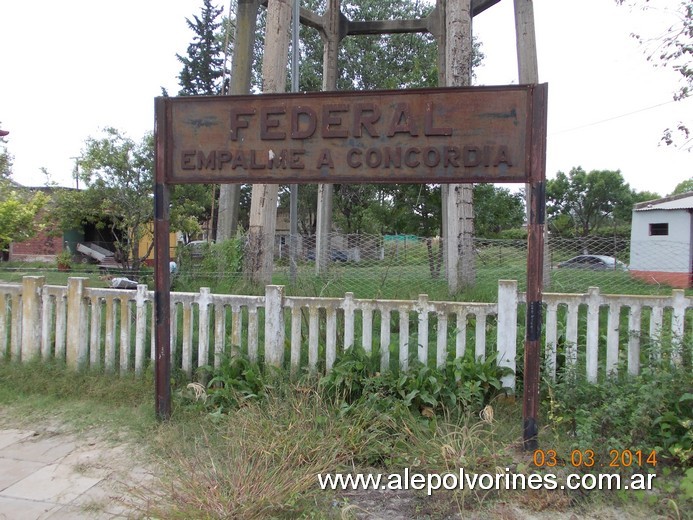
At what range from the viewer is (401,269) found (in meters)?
7.50

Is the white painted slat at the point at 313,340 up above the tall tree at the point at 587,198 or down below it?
below

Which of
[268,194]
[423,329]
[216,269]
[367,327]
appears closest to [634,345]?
[423,329]

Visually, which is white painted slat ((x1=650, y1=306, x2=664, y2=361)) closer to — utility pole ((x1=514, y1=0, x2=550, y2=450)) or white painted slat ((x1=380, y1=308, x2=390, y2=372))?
utility pole ((x1=514, y1=0, x2=550, y2=450))

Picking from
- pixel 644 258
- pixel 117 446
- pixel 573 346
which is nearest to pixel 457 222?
pixel 573 346

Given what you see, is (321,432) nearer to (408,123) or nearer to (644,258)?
(408,123)

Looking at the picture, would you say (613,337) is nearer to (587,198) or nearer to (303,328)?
(303,328)

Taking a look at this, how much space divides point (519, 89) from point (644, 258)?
11672mm

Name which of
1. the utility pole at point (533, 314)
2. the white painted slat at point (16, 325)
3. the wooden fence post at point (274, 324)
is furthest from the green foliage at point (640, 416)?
the white painted slat at point (16, 325)

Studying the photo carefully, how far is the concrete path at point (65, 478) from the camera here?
121 inches

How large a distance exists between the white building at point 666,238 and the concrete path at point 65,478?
12037mm

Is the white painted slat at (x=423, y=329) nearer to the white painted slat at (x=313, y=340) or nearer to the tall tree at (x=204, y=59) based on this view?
the white painted slat at (x=313, y=340)

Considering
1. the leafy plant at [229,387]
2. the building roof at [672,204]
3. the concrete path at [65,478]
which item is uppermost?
the building roof at [672,204]

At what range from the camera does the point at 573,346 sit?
14.4 ft

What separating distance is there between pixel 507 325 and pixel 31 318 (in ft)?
16.1
